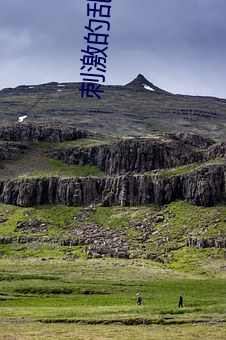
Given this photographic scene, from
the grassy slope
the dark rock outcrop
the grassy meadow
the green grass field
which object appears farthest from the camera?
the dark rock outcrop

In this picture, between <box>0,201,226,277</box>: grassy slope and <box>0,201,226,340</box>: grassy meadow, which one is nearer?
<box>0,201,226,340</box>: grassy meadow

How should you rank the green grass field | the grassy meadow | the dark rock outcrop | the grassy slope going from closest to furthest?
the green grass field
the grassy meadow
the grassy slope
the dark rock outcrop

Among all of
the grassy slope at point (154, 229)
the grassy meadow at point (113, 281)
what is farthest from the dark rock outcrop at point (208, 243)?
the grassy meadow at point (113, 281)

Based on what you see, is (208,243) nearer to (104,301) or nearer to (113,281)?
(113,281)

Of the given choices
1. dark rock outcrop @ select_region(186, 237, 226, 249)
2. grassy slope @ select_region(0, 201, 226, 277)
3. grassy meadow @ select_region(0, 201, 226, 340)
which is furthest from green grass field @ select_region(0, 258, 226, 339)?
dark rock outcrop @ select_region(186, 237, 226, 249)

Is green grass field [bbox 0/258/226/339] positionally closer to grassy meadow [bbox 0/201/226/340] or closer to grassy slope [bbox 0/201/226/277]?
grassy meadow [bbox 0/201/226/340]

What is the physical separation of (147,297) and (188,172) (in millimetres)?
118057

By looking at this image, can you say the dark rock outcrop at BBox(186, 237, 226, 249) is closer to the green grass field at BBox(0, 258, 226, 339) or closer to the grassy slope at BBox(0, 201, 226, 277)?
the grassy slope at BBox(0, 201, 226, 277)

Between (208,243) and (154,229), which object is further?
(154,229)

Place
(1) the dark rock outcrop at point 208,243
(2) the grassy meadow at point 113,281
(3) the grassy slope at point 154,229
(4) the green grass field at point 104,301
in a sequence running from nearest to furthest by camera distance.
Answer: (4) the green grass field at point 104,301, (2) the grassy meadow at point 113,281, (3) the grassy slope at point 154,229, (1) the dark rock outcrop at point 208,243

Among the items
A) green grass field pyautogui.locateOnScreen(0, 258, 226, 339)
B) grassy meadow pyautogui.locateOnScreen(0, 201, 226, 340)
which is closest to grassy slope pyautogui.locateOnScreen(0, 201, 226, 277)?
grassy meadow pyautogui.locateOnScreen(0, 201, 226, 340)

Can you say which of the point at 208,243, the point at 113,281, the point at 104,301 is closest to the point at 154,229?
the point at 208,243

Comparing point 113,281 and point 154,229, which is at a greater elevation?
point 154,229

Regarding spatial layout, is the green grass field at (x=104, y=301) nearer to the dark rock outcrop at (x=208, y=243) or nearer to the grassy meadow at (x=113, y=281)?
the grassy meadow at (x=113, y=281)
